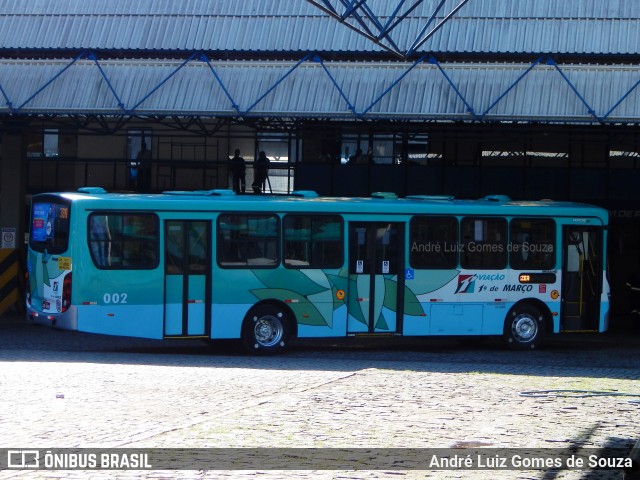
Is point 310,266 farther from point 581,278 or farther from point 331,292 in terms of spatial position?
point 581,278

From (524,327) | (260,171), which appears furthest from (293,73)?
(524,327)

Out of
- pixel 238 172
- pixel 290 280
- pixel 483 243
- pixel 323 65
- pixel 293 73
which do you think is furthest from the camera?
pixel 238 172

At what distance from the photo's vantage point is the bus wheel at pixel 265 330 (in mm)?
20312

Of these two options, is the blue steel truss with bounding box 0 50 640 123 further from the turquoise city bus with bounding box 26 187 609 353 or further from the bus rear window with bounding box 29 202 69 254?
the bus rear window with bounding box 29 202 69 254

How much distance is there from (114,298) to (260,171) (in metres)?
11.7

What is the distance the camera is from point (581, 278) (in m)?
22.5

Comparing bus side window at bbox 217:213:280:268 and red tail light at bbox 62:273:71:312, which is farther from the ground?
bus side window at bbox 217:213:280:268

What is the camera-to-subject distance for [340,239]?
2100 cm

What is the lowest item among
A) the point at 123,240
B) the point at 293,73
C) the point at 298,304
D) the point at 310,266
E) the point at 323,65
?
the point at 298,304

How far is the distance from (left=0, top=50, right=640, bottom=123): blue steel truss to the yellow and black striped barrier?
392cm

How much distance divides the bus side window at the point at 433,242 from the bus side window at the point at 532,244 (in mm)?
1190

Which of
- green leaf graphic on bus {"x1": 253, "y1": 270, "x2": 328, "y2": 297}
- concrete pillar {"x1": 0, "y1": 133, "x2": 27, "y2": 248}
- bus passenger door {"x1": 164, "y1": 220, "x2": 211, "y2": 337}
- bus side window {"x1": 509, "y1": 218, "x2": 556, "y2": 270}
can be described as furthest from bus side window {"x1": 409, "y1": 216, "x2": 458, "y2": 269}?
concrete pillar {"x1": 0, "y1": 133, "x2": 27, "y2": 248}

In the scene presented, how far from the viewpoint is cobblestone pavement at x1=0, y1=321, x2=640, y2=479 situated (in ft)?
33.4

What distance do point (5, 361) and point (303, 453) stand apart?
9058 mm
